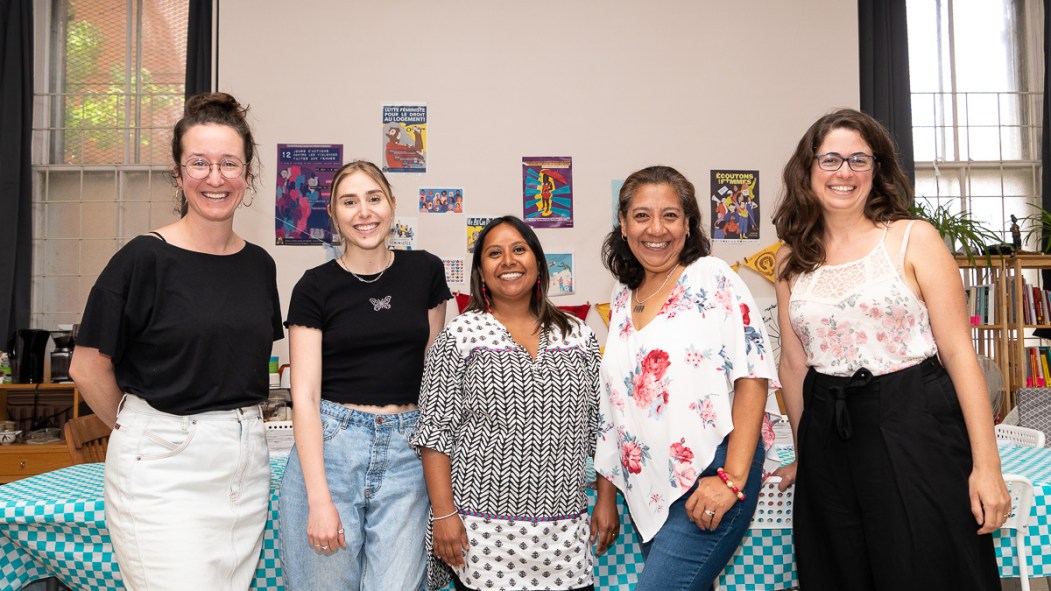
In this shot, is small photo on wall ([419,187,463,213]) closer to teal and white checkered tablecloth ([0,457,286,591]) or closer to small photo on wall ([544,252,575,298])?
small photo on wall ([544,252,575,298])

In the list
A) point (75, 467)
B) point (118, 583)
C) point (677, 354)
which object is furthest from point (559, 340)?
point (75, 467)

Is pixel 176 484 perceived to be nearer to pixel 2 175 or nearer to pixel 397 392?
pixel 397 392

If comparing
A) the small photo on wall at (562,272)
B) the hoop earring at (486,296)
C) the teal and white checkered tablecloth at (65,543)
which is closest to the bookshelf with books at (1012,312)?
the small photo on wall at (562,272)

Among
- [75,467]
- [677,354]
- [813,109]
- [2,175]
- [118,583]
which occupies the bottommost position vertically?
[118,583]

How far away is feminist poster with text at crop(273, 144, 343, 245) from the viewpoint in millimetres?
4441

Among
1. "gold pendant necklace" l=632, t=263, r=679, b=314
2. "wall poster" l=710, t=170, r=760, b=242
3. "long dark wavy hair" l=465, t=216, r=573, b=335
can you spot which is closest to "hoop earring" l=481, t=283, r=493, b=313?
"long dark wavy hair" l=465, t=216, r=573, b=335

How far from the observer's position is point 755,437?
1522 mm

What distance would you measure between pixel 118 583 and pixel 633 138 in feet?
11.9

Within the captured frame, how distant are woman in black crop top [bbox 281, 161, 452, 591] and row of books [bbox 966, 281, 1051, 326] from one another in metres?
4.31

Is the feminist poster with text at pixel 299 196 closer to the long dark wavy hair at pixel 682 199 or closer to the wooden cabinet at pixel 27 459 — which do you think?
the wooden cabinet at pixel 27 459

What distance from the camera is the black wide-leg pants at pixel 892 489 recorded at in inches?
55.7

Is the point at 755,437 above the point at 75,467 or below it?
above

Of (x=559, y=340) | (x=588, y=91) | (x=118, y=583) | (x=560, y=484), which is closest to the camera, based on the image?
(x=560, y=484)

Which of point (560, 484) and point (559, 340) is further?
point (559, 340)
